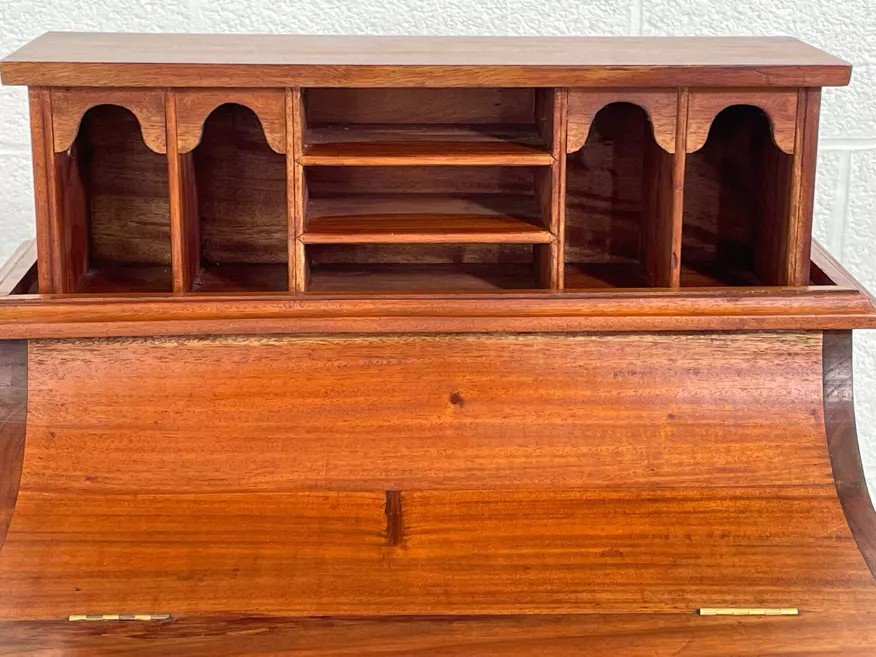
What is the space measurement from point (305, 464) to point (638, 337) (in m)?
0.37

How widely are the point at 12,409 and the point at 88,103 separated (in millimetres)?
323

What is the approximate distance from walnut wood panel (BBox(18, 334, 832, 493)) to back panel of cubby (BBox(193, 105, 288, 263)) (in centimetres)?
28

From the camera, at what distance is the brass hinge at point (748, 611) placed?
4.08 ft

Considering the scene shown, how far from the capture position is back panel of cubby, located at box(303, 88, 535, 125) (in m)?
1.58

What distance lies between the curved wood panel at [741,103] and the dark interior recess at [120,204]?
2.03 ft

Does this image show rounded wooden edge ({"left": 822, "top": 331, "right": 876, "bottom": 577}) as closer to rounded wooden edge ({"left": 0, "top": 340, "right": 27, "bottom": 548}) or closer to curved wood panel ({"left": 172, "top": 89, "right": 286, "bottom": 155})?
curved wood panel ({"left": 172, "top": 89, "right": 286, "bottom": 155})

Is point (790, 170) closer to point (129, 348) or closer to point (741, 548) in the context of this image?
point (741, 548)

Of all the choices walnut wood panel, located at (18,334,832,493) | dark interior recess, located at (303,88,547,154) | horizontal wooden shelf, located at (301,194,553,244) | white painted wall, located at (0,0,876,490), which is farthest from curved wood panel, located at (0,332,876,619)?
white painted wall, located at (0,0,876,490)

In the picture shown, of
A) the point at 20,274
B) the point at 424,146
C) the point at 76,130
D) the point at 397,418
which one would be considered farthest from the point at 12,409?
the point at 424,146

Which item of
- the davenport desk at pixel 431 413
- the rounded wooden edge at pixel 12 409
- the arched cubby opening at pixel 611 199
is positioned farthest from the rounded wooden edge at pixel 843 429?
the rounded wooden edge at pixel 12 409

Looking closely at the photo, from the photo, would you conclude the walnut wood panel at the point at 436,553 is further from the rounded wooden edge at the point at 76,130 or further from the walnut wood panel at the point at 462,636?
the rounded wooden edge at the point at 76,130

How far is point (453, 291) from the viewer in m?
1.49

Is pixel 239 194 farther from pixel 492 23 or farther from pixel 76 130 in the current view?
pixel 492 23

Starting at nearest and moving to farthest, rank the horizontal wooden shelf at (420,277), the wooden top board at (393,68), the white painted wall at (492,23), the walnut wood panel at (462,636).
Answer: the walnut wood panel at (462,636) < the wooden top board at (393,68) < the horizontal wooden shelf at (420,277) < the white painted wall at (492,23)
